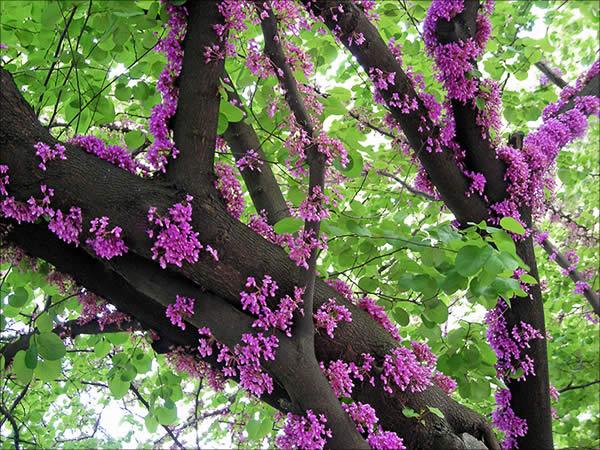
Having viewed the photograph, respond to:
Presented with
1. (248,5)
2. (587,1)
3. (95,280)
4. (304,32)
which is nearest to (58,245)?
→ (95,280)

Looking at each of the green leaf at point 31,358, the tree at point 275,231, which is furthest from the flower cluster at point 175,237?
the green leaf at point 31,358

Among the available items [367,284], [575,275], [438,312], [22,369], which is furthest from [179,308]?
[575,275]

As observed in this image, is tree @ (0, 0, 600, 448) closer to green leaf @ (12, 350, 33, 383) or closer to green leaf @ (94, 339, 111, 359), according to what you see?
green leaf @ (12, 350, 33, 383)

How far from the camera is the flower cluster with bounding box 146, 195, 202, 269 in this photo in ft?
6.77

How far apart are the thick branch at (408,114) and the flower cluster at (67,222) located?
5.57ft

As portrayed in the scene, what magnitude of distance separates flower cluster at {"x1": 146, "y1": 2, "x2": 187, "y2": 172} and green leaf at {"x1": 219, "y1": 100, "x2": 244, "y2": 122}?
0.75ft

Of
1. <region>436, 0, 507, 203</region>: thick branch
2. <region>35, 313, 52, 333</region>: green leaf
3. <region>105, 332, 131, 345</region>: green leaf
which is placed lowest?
<region>35, 313, 52, 333</region>: green leaf

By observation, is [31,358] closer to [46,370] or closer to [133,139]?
[46,370]

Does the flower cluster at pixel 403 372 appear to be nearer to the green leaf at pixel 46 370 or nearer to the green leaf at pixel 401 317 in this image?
Result: the green leaf at pixel 401 317

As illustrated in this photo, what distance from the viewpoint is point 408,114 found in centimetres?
312

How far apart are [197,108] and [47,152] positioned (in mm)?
669

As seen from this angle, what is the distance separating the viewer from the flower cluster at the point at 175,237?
2.06 metres

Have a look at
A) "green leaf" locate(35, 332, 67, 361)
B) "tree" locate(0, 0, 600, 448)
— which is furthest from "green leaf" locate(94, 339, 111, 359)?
"green leaf" locate(35, 332, 67, 361)

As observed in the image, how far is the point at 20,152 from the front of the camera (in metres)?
2.08
